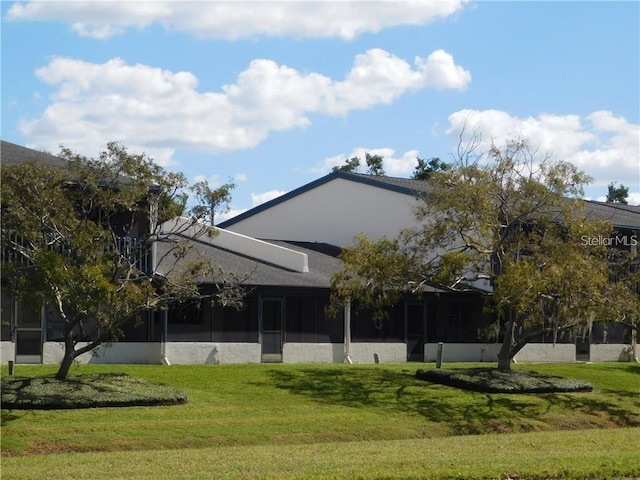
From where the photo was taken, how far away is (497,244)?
2934 cm

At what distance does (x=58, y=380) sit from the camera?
2400 centimetres

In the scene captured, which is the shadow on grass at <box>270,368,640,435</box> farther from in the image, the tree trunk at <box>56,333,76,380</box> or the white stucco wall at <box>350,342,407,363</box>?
the white stucco wall at <box>350,342,407,363</box>

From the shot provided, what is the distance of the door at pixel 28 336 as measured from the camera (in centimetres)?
3009

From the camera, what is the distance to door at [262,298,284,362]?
34.7m

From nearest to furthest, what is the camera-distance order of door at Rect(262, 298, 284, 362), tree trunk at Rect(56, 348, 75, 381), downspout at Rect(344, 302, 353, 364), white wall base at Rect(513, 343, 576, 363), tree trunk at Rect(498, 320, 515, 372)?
tree trunk at Rect(56, 348, 75, 381) < tree trunk at Rect(498, 320, 515, 372) < door at Rect(262, 298, 284, 362) < downspout at Rect(344, 302, 353, 364) < white wall base at Rect(513, 343, 576, 363)

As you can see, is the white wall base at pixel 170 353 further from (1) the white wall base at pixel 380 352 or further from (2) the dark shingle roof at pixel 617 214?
(2) the dark shingle roof at pixel 617 214

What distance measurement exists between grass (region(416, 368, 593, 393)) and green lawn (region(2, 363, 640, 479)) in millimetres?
389

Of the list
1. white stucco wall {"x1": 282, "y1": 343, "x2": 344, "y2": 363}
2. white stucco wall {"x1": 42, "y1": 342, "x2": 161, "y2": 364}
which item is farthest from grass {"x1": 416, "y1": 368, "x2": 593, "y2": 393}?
white stucco wall {"x1": 42, "y1": 342, "x2": 161, "y2": 364}

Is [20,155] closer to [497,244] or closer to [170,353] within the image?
[170,353]

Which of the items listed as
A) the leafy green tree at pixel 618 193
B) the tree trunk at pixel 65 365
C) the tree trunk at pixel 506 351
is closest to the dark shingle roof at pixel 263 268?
the tree trunk at pixel 506 351

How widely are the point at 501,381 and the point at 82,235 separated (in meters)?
12.7

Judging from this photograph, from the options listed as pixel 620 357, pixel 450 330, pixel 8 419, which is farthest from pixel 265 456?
pixel 620 357

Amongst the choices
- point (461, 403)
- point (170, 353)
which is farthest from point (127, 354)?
point (461, 403)

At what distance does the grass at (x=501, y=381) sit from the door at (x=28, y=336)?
1137 centimetres
